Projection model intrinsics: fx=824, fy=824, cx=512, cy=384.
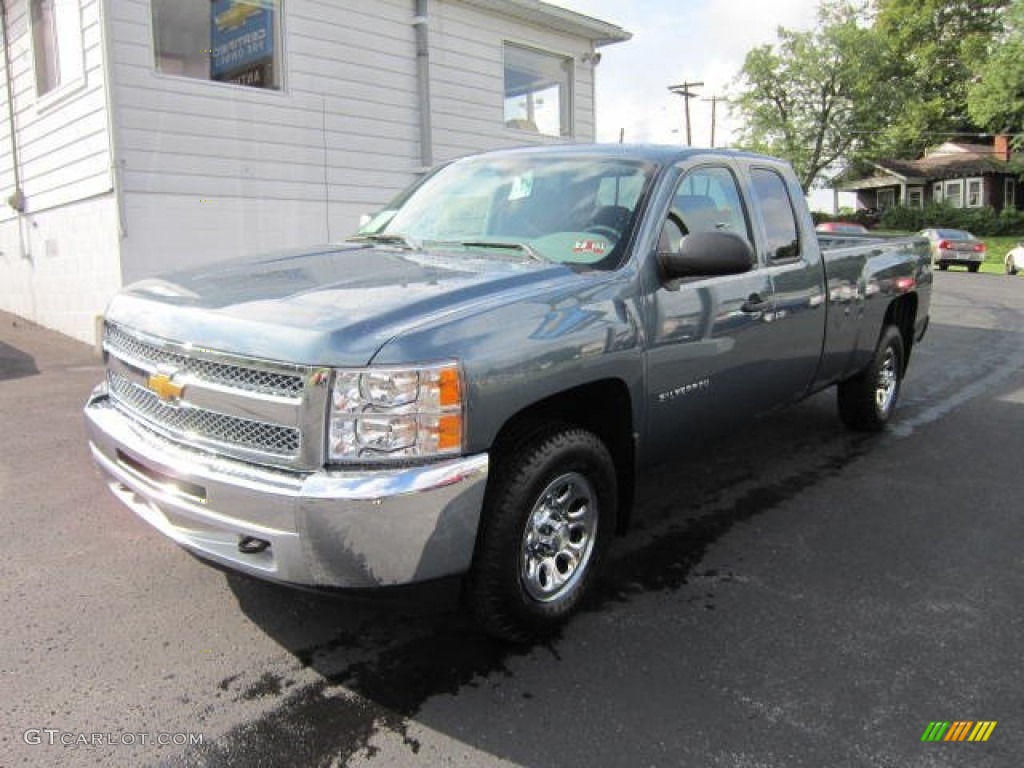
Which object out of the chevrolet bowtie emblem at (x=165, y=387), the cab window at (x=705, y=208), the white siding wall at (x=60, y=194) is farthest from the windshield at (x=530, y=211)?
the white siding wall at (x=60, y=194)

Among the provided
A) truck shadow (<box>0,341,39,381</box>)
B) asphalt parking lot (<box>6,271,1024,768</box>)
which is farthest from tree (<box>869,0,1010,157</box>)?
asphalt parking lot (<box>6,271,1024,768</box>)

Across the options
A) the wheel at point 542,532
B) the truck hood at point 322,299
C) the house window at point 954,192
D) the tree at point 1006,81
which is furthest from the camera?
the house window at point 954,192

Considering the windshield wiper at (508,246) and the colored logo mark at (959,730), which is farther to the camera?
the windshield wiper at (508,246)

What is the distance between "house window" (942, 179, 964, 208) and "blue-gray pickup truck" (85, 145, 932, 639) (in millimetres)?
47904

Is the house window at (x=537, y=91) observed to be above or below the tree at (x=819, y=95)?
below

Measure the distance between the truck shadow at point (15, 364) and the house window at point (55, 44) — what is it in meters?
3.17

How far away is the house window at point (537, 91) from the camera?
13227mm

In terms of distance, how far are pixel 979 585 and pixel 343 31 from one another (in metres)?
9.94

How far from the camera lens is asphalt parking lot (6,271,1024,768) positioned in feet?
8.41

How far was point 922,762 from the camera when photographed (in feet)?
8.18

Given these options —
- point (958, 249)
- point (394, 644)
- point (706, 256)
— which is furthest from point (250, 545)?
point (958, 249)

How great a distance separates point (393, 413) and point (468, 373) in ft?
0.90

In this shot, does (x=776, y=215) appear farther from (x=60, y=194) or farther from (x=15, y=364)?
(x=60, y=194)

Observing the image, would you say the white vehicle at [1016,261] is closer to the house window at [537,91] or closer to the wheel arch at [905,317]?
the house window at [537,91]
